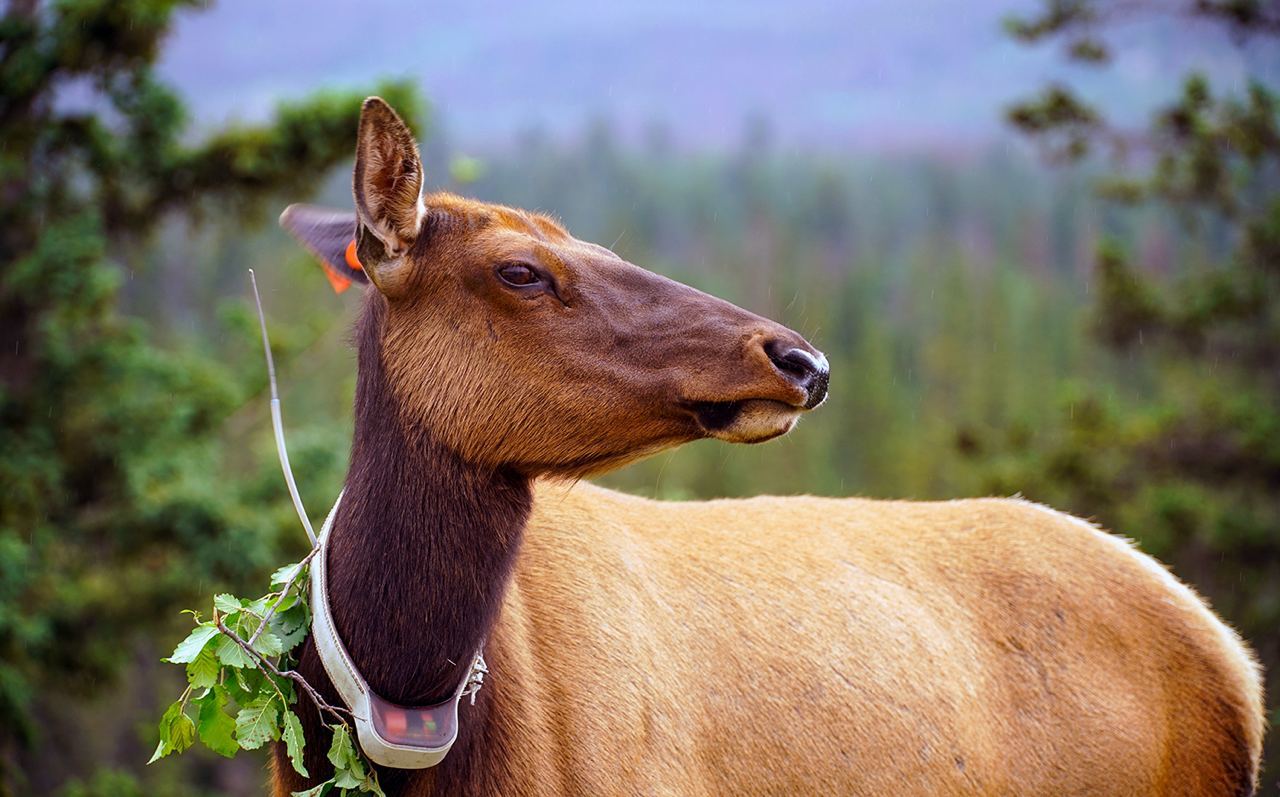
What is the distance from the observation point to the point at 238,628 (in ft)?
13.0

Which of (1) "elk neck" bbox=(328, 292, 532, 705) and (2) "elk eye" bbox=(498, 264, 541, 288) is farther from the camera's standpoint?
(2) "elk eye" bbox=(498, 264, 541, 288)

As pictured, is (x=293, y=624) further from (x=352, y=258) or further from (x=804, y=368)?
(x=804, y=368)

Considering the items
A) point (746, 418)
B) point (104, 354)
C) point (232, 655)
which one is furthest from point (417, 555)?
point (104, 354)

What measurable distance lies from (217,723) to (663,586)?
5.70 feet

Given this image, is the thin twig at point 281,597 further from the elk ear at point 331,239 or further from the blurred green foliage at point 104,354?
the blurred green foliage at point 104,354

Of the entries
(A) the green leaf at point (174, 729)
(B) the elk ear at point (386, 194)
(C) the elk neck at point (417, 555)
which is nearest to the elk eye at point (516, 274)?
(B) the elk ear at point (386, 194)

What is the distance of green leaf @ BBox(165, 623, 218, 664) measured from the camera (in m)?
3.73

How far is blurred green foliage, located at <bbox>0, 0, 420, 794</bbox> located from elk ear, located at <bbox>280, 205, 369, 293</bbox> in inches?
290

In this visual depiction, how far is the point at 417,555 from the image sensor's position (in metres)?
3.90

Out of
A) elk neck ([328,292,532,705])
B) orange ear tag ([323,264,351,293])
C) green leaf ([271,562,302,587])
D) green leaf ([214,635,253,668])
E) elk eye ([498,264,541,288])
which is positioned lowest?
green leaf ([214,635,253,668])

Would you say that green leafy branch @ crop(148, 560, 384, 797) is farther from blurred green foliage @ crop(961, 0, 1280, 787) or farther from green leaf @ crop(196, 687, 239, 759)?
blurred green foliage @ crop(961, 0, 1280, 787)

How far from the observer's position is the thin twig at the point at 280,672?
12.3 feet

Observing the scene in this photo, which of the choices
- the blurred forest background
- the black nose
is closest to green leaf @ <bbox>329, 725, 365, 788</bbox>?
the blurred forest background

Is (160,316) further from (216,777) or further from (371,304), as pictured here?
(371,304)
